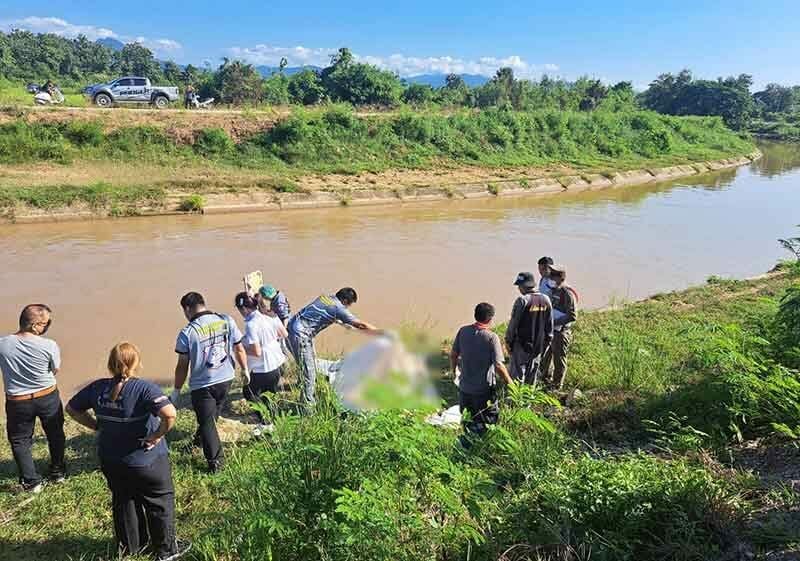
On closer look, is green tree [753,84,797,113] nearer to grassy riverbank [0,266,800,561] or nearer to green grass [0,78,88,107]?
green grass [0,78,88,107]

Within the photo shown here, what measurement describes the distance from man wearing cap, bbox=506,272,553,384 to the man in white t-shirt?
2.30 m

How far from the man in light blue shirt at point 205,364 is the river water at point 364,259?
11.4 ft

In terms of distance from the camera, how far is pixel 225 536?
324cm

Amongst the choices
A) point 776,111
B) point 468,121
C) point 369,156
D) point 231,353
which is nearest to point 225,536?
point 231,353

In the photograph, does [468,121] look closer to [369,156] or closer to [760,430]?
[369,156]

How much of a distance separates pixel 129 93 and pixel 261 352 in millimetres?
24863

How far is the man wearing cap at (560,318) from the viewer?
6320mm

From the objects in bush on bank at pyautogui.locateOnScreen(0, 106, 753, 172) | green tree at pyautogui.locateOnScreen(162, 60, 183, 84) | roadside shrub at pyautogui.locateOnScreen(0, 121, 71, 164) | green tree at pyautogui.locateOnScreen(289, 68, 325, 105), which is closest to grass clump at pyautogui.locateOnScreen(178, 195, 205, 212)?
bush on bank at pyautogui.locateOnScreen(0, 106, 753, 172)

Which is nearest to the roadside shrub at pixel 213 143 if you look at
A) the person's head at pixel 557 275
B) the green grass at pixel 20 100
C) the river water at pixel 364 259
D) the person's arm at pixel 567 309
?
the green grass at pixel 20 100

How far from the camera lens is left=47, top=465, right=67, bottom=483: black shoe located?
459 cm

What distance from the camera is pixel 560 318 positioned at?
6340 mm

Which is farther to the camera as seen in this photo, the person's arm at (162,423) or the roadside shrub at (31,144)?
the roadside shrub at (31,144)

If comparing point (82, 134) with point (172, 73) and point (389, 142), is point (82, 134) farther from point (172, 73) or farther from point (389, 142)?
point (172, 73)

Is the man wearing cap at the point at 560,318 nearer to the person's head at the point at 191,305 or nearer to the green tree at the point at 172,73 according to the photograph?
the person's head at the point at 191,305
